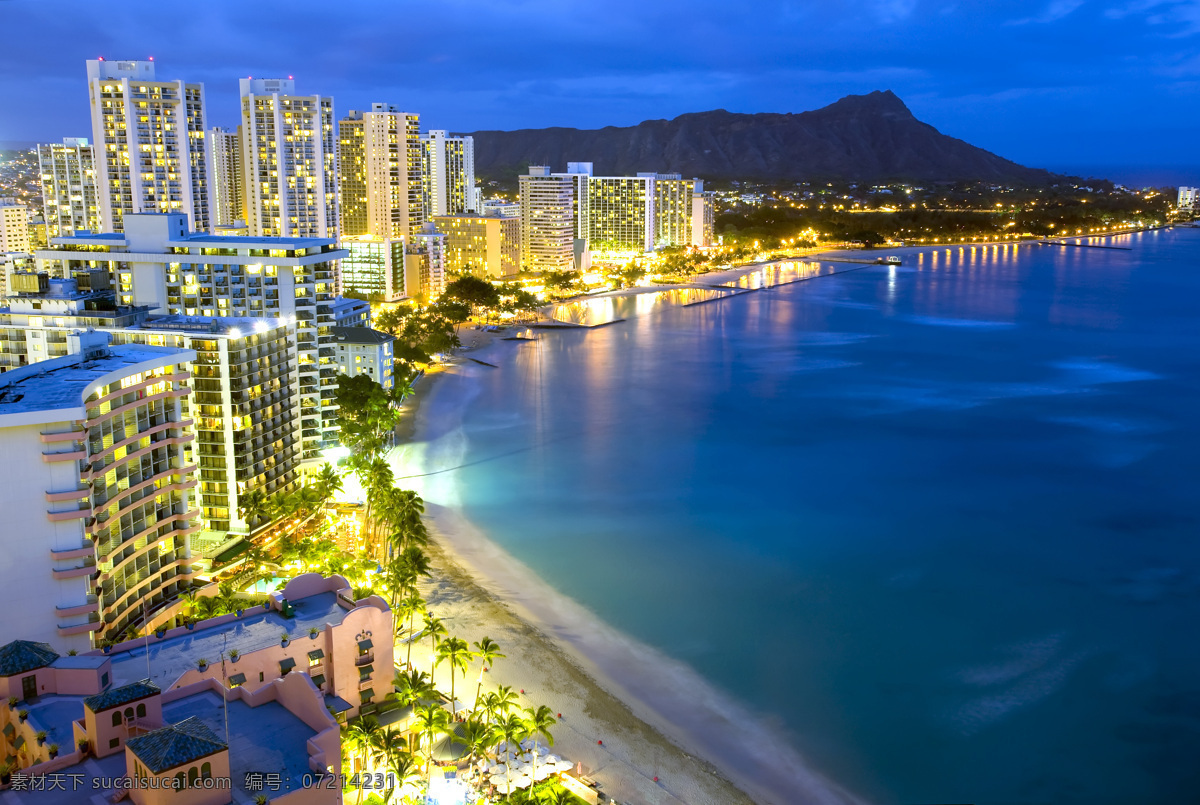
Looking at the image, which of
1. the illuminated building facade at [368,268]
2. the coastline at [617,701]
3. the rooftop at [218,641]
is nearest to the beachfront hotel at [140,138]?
the illuminated building facade at [368,268]

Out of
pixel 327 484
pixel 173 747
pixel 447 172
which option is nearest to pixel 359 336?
pixel 327 484

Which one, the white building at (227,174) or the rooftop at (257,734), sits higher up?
the white building at (227,174)

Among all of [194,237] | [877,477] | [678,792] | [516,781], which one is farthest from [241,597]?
[877,477]

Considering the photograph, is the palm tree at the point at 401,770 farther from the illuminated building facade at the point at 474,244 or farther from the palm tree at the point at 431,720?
the illuminated building facade at the point at 474,244

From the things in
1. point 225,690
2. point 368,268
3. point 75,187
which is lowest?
point 225,690

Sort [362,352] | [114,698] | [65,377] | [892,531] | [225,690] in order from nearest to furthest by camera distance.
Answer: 1. [114,698]
2. [225,690]
3. [65,377]
4. [892,531]
5. [362,352]

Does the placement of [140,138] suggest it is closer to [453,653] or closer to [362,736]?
[453,653]

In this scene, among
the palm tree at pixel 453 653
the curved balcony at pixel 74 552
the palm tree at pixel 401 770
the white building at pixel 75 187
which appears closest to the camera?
the palm tree at pixel 401 770

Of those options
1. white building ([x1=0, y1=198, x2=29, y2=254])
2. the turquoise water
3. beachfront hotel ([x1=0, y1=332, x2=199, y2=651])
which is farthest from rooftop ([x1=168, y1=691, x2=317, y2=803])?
white building ([x1=0, y1=198, x2=29, y2=254])
